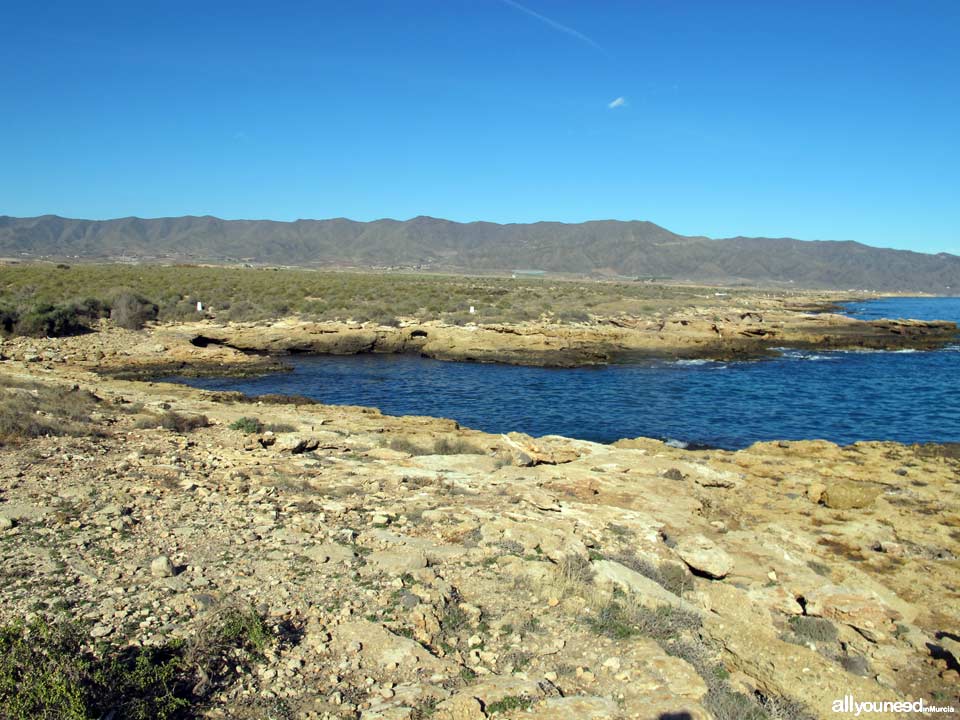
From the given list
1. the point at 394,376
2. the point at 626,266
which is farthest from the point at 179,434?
the point at 626,266

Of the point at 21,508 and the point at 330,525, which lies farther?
the point at 330,525

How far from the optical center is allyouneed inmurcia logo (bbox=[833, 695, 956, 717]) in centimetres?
569

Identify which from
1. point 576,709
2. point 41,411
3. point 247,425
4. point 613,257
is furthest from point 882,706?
point 613,257

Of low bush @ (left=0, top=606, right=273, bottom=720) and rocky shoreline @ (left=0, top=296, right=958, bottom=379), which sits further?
rocky shoreline @ (left=0, top=296, right=958, bottom=379)

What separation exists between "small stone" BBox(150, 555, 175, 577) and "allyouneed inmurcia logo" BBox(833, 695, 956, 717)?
20.6 feet

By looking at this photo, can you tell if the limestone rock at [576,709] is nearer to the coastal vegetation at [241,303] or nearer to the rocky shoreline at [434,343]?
the rocky shoreline at [434,343]

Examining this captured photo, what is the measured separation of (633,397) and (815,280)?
164668mm

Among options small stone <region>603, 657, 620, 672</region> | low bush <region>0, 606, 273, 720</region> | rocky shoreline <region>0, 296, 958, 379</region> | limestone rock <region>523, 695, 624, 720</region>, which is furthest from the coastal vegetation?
limestone rock <region>523, 695, 624, 720</region>

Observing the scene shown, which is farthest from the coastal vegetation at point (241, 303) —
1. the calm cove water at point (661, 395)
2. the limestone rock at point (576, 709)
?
the limestone rock at point (576, 709)

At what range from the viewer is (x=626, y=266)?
171125mm

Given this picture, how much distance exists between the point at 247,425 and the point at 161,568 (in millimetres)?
7310

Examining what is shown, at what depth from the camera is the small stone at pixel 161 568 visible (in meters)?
6.39

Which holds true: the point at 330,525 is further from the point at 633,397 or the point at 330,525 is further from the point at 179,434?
the point at 633,397

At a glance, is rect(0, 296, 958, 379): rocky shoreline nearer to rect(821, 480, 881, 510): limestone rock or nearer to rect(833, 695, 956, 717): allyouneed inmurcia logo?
rect(821, 480, 881, 510): limestone rock
